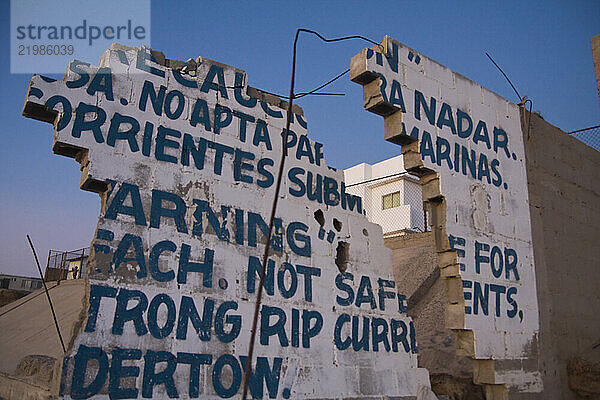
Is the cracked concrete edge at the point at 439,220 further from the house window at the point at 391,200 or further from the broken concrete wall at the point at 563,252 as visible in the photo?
the house window at the point at 391,200

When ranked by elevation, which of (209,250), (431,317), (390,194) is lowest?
(431,317)

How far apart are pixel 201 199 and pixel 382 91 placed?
284 cm

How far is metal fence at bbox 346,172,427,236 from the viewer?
28.0 m

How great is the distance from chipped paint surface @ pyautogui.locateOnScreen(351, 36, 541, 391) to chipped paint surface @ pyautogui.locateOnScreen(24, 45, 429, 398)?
41.6 inches

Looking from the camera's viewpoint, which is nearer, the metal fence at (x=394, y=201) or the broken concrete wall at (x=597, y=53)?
the broken concrete wall at (x=597, y=53)

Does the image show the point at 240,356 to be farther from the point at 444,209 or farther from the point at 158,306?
the point at 444,209

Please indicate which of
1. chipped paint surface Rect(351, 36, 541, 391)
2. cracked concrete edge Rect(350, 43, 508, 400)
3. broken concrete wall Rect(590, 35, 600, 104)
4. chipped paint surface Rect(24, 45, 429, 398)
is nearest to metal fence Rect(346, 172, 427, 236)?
broken concrete wall Rect(590, 35, 600, 104)

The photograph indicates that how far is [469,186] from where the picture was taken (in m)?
7.58

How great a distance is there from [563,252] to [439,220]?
2.81m

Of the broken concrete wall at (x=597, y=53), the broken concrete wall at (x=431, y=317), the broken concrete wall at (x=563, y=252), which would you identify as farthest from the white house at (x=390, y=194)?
the broken concrete wall at (x=563, y=252)

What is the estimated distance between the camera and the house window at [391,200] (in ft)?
95.5

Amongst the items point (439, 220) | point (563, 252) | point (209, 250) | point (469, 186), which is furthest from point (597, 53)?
point (209, 250)

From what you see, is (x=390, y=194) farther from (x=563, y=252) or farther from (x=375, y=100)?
(x=375, y=100)

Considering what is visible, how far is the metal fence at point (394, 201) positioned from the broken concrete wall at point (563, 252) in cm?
1751
